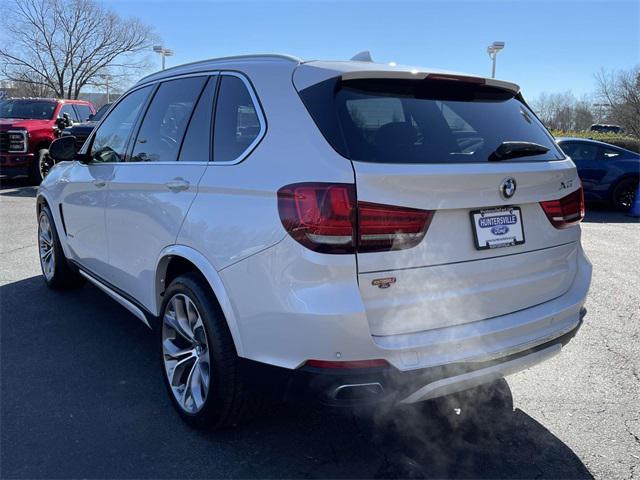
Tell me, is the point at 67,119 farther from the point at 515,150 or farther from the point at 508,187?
the point at 508,187

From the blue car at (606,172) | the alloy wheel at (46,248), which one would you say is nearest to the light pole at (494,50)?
the blue car at (606,172)

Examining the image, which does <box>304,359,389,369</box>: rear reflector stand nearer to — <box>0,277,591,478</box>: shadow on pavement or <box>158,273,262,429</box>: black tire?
<box>0,277,591,478</box>: shadow on pavement

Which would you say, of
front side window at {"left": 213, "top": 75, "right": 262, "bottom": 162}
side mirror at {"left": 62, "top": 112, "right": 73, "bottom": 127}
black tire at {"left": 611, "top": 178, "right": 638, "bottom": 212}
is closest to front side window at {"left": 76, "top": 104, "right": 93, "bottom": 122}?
side mirror at {"left": 62, "top": 112, "right": 73, "bottom": 127}

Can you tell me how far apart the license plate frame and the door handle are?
4.81ft

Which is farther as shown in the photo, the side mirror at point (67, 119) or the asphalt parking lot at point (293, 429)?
the side mirror at point (67, 119)

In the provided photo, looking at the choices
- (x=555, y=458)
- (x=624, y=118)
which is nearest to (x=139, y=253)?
(x=555, y=458)

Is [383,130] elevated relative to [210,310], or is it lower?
elevated

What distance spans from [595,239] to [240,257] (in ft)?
24.4

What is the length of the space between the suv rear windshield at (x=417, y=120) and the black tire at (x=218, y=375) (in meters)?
1.02

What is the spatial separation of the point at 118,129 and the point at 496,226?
2877mm

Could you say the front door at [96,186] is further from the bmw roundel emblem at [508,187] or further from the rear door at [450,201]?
the bmw roundel emblem at [508,187]

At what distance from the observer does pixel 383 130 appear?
2424 millimetres

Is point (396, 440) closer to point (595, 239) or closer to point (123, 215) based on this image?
point (123, 215)

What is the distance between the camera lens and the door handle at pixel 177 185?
2.88 metres
